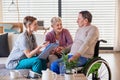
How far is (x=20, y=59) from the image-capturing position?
3.53m

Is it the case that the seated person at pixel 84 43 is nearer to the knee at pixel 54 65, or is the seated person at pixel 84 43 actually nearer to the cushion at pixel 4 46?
the knee at pixel 54 65

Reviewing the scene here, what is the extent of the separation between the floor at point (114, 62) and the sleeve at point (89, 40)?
1.33 m

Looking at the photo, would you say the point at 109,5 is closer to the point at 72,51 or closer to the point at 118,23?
the point at 118,23

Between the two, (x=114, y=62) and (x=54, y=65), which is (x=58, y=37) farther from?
(x=114, y=62)

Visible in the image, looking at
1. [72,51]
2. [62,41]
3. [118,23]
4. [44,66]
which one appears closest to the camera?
[44,66]

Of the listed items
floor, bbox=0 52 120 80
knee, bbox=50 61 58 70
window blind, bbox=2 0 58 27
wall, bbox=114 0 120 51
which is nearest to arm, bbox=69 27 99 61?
knee, bbox=50 61 58 70

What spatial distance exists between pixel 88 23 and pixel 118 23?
3.71 m

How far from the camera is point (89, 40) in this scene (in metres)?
3.56

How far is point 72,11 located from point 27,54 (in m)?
4.29

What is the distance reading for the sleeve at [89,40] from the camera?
11.6 feet

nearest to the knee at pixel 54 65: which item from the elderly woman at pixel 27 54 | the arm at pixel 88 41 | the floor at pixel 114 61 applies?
the elderly woman at pixel 27 54

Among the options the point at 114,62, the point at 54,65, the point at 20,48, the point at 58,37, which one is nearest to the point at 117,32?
the point at 114,62

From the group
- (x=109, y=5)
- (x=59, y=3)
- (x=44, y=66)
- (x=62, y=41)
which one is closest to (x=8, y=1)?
(x=59, y=3)

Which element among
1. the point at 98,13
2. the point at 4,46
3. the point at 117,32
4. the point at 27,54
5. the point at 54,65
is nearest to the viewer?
the point at 27,54
